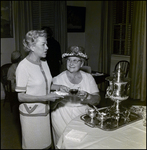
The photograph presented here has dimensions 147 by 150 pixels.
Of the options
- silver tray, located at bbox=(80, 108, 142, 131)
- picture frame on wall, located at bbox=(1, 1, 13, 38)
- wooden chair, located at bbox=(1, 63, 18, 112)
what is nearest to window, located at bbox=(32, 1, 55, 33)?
picture frame on wall, located at bbox=(1, 1, 13, 38)

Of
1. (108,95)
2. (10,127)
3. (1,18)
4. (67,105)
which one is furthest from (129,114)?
(1,18)

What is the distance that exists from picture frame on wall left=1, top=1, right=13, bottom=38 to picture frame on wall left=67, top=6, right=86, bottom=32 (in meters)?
1.47

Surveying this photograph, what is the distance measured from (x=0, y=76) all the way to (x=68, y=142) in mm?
2786

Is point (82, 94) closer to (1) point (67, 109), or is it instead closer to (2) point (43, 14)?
(1) point (67, 109)

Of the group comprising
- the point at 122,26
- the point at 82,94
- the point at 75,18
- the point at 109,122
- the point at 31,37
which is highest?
the point at 75,18

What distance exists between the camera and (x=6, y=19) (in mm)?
3965

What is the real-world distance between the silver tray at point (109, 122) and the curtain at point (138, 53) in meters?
2.67

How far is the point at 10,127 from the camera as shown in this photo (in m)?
3.03

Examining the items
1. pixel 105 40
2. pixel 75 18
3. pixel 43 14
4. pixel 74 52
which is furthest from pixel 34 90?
pixel 75 18

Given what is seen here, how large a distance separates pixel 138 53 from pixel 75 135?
10.7ft

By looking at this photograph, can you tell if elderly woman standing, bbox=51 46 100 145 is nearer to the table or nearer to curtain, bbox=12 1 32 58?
the table

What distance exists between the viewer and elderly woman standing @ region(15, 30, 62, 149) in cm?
166

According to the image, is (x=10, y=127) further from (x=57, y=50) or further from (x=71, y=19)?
(x=71, y=19)

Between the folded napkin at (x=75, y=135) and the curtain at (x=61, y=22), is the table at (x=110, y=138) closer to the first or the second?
the folded napkin at (x=75, y=135)
